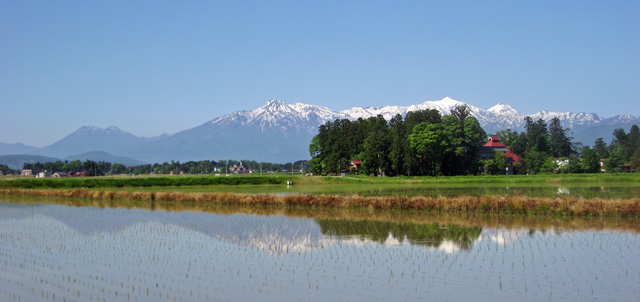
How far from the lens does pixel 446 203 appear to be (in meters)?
33.9

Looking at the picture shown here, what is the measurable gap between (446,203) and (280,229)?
38.1 feet

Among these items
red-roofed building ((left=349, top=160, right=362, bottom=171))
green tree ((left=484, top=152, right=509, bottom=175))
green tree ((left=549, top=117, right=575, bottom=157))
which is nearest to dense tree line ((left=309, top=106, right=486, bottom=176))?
red-roofed building ((left=349, top=160, right=362, bottom=171))

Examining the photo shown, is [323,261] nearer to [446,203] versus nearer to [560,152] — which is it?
[446,203]

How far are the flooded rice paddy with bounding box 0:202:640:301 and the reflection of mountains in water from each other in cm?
9

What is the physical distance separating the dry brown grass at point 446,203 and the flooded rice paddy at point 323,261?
114 inches

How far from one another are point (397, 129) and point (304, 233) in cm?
7214

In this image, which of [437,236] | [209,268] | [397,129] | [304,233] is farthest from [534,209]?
[397,129]

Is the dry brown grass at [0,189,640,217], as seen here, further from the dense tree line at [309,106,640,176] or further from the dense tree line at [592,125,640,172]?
the dense tree line at [592,125,640,172]

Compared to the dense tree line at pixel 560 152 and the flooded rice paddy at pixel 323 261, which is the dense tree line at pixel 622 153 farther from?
the flooded rice paddy at pixel 323 261

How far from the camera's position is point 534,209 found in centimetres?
3152

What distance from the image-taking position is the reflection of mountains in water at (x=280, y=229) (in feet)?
75.6

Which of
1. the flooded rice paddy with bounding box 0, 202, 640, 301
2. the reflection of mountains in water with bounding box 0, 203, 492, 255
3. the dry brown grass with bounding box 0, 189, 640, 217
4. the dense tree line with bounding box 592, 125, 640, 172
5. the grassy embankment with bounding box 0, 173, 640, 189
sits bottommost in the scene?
the flooded rice paddy with bounding box 0, 202, 640, 301

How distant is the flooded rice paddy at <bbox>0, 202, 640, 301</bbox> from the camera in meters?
14.9

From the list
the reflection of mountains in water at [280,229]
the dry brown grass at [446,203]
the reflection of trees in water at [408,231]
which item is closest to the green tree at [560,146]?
the dry brown grass at [446,203]
